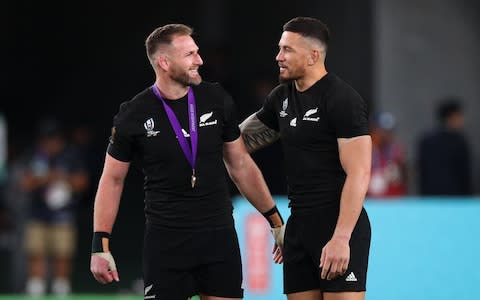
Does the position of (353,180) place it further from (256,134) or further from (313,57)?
(256,134)

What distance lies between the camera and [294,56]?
7051 millimetres

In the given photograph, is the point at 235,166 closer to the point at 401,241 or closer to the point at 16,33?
the point at 401,241

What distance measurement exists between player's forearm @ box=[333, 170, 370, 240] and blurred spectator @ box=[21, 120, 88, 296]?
8.87m

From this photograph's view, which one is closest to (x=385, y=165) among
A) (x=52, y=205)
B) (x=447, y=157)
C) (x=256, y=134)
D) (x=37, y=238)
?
(x=447, y=157)

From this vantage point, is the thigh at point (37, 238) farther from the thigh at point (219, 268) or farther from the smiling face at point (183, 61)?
the smiling face at point (183, 61)

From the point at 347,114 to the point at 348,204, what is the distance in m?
0.53

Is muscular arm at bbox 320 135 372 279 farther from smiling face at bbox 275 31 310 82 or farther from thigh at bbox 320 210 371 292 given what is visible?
smiling face at bbox 275 31 310 82

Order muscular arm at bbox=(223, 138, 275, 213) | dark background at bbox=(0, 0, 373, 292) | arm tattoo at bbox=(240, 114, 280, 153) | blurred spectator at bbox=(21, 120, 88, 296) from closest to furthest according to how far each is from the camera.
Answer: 1. muscular arm at bbox=(223, 138, 275, 213)
2. arm tattoo at bbox=(240, 114, 280, 153)
3. blurred spectator at bbox=(21, 120, 88, 296)
4. dark background at bbox=(0, 0, 373, 292)

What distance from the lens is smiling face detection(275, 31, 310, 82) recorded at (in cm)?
704

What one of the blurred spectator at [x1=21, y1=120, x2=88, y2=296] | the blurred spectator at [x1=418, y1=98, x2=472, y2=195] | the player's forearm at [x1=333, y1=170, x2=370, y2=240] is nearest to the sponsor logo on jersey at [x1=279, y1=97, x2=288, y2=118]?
the player's forearm at [x1=333, y1=170, x2=370, y2=240]

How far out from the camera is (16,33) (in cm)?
2228

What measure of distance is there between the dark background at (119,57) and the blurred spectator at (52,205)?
1.09 meters

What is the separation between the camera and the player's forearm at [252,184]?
25.0 feet

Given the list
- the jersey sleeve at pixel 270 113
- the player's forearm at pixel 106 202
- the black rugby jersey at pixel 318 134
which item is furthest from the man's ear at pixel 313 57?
the player's forearm at pixel 106 202
